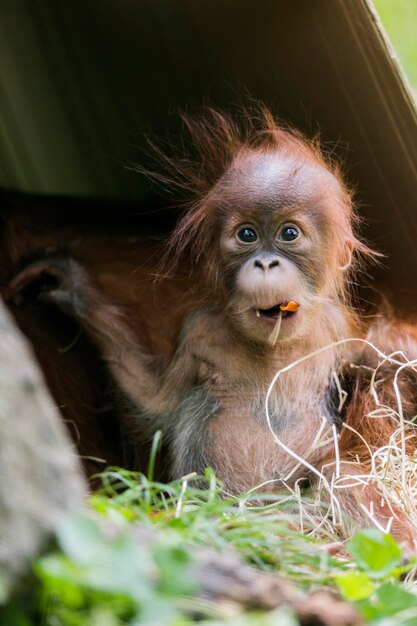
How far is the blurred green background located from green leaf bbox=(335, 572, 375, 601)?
4715 millimetres

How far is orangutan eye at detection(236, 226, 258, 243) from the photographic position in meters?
3.10

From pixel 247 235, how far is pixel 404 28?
352cm

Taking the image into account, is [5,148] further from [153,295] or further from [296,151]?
[296,151]

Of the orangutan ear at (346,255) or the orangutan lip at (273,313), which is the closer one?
the orangutan lip at (273,313)

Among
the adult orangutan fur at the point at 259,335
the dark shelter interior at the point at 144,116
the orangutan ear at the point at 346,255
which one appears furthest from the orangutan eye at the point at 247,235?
the dark shelter interior at the point at 144,116

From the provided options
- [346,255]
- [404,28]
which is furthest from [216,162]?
[404,28]

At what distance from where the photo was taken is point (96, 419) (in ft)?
12.4

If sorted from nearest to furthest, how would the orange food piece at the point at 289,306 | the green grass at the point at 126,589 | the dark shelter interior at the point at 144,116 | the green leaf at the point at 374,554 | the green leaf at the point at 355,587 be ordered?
the green grass at the point at 126,589
the green leaf at the point at 355,587
the green leaf at the point at 374,554
the orange food piece at the point at 289,306
the dark shelter interior at the point at 144,116

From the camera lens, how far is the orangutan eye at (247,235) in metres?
3.10

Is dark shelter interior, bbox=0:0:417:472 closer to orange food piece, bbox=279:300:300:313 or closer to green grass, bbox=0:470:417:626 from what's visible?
orange food piece, bbox=279:300:300:313

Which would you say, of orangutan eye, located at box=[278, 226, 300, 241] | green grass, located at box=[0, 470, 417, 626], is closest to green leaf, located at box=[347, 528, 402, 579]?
green grass, located at box=[0, 470, 417, 626]

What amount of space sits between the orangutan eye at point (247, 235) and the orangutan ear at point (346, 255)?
39cm

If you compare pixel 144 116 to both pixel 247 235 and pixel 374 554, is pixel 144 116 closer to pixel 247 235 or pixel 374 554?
pixel 247 235

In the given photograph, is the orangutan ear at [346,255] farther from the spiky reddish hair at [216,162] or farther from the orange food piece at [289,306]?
the orange food piece at [289,306]
